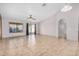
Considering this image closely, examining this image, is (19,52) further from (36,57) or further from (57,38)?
(57,38)

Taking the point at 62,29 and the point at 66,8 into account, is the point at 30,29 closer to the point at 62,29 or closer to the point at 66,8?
the point at 62,29

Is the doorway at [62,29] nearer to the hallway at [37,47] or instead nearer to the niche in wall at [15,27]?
the hallway at [37,47]

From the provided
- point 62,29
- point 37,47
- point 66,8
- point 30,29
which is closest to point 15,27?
point 30,29

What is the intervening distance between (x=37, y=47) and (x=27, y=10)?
856mm

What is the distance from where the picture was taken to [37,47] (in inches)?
80.3

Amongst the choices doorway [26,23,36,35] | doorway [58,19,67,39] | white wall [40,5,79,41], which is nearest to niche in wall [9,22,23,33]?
doorway [26,23,36,35]

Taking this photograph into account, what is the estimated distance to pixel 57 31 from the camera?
2.14 m

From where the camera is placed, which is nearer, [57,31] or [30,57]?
[30,57]

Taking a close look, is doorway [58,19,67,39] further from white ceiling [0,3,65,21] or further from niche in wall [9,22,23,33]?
niche in wall [9,22,23,33]

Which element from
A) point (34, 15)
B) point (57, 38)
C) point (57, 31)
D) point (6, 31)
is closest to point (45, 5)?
point (34, 15)

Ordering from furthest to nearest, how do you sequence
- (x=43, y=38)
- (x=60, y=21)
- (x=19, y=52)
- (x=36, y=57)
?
1. (x=43, y=38)
2. (x=60, y=21)
3. (x=19, y=52)
4. (x=36, y=57)

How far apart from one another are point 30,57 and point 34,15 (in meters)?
0.92

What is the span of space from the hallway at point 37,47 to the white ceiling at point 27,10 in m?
0.54

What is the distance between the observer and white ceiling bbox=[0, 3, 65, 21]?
1886 mm
